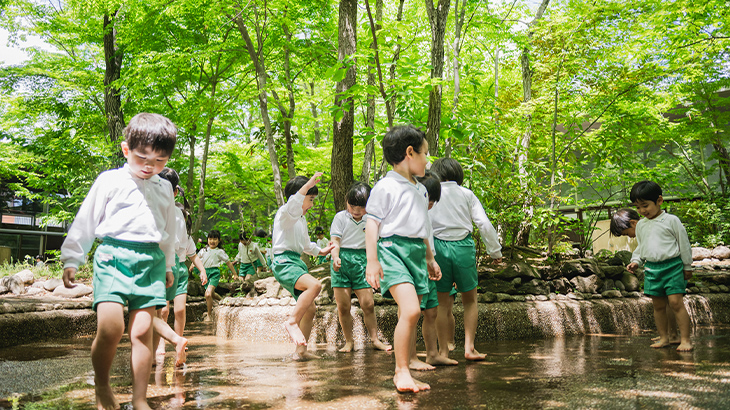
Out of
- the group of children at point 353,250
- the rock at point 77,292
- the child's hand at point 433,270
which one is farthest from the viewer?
the rock at point 77,292

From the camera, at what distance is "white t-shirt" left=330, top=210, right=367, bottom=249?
5.34 m

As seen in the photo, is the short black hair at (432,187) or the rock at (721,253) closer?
the short black hair at (432,187)

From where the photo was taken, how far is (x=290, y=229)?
4801 millimetres

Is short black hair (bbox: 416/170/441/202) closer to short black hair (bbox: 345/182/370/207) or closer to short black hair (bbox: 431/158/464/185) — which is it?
short black hair (bbox: 431/158/464/185)

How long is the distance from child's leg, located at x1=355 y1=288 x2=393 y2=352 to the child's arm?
79.1 inches

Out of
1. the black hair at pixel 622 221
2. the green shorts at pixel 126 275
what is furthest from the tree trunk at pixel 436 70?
the green shorts at pixel 126 275

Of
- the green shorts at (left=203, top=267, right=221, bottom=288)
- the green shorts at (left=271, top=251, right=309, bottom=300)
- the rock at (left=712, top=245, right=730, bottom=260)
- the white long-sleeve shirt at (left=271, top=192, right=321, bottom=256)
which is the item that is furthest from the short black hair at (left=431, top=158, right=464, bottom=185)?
the rock at (left=712, top=245, right=730, bottom=260)

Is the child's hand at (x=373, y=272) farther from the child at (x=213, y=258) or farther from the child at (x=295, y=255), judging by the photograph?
the child at (x=213, y=258)

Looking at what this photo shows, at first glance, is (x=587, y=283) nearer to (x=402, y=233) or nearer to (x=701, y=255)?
(x=402, y=233)

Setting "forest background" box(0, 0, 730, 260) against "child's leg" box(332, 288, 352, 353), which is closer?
"child's leg" box(332, 288, 352, 353)

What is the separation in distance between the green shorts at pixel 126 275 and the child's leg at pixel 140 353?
55 millimetres

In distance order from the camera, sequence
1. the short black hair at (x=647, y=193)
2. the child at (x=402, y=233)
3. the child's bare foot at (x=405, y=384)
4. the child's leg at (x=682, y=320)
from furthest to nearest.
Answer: the short black hair at (x=647, y=193), the child's leg at (x=682, y=320), the child at (x=402, y=233), the child's bare foot at (x=405, y=384)

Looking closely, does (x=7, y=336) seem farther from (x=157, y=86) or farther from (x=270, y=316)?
(x=157, y=86)

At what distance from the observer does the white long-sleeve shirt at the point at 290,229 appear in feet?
14.9
